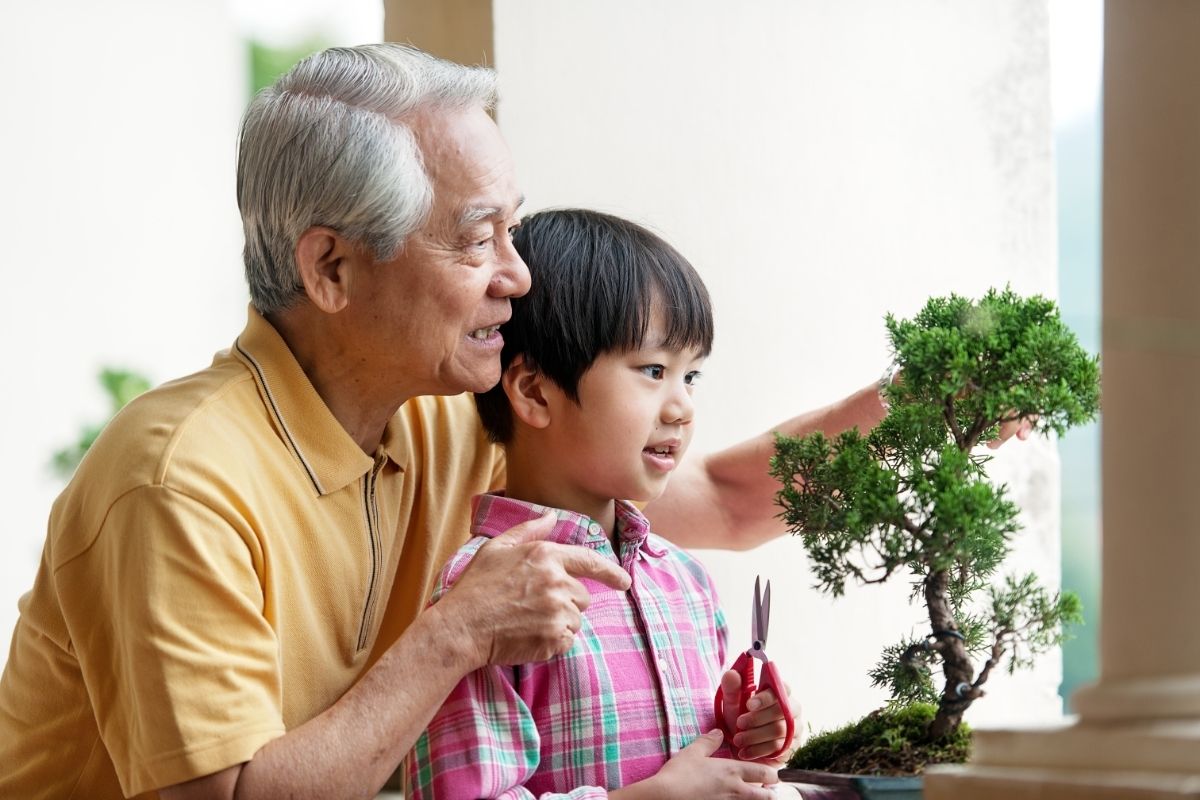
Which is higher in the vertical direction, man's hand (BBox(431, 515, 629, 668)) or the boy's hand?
man's hand (BBox(431, 515, 629, 668))

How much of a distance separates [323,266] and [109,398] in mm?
9247

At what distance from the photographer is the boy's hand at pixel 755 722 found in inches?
74.5

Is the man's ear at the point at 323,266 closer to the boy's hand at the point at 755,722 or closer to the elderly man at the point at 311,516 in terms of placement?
the elderly man at the point at 311,516

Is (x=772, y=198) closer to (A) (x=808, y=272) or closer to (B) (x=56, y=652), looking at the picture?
(A) (x=808, y=272)

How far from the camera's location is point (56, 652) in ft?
7.04

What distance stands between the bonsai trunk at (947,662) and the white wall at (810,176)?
1216mm

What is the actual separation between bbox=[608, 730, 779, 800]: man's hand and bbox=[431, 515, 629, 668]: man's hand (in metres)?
0.20

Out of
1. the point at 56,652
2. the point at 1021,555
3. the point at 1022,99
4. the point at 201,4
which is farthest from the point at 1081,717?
the point at 201,4

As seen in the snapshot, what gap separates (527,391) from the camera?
2.05m

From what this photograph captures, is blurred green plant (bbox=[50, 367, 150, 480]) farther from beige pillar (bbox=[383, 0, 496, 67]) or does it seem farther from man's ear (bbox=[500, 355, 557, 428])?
man's ear (bbox=[500, 355, 557, 428])

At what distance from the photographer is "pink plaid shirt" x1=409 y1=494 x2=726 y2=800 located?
1818 mm

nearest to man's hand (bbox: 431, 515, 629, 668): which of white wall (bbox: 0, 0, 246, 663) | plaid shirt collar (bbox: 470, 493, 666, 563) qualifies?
plaid shirt collar (bbox: 470, 493, 666, 563)

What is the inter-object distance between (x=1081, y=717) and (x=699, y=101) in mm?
1779

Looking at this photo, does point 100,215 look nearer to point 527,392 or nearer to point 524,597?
point 527,392
